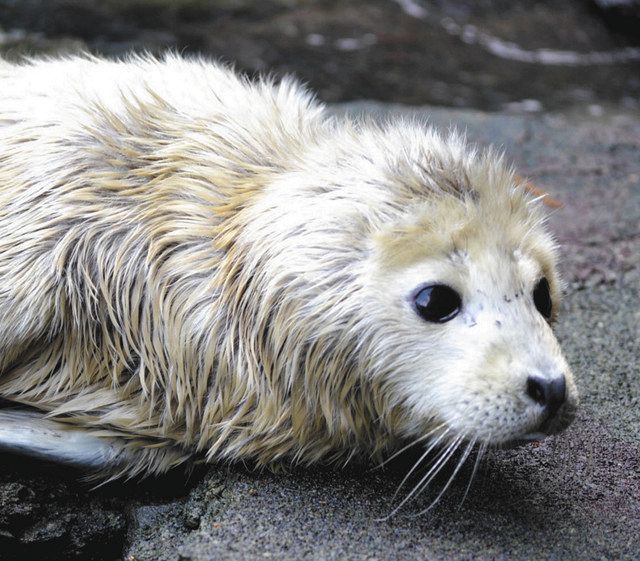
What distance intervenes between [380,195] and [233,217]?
0.54 metres

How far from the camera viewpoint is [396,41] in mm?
9273

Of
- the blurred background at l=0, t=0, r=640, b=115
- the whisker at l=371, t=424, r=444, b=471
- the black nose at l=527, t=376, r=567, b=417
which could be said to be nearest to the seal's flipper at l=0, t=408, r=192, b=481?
the whisker at l=371, t=424, r=444, b=471

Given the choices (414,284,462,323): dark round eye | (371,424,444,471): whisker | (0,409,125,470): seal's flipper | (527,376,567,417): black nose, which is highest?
(414,284,462,323): dark round eye

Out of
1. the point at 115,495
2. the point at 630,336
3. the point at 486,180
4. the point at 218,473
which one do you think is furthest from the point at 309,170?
the point at 630,336

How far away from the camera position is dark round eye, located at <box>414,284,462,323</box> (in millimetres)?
3135

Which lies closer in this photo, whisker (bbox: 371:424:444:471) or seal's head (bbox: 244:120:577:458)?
seal's head (bbox: 244:120:577:458)

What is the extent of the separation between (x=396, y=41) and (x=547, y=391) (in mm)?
6789

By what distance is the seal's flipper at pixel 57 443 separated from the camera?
3363 mm

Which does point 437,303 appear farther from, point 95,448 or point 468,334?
point 95,448

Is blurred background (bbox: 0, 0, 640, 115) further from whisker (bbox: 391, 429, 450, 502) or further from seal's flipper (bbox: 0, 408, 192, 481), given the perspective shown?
whisker (bbox: 391, 429, 450, 502)

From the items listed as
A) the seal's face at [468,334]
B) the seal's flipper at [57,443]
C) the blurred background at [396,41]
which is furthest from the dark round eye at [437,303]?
the blurred background at [396,41]

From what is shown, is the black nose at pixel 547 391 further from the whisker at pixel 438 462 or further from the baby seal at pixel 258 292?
the whisker at pixel 438 462

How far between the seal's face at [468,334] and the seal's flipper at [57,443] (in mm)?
1036

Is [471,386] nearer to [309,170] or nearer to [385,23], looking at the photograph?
[309,170]
